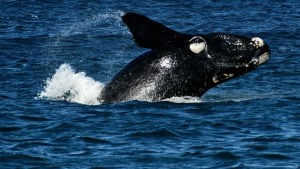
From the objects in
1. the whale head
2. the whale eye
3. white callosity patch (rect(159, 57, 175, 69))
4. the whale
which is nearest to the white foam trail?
the whale

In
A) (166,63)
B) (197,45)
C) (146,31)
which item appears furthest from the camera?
(166,63)

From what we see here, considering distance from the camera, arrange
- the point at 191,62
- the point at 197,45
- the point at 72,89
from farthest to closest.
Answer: the point at 72,89, the point at 191,62, the point at 197,45

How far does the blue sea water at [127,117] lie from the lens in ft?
67.7

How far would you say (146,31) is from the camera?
24203 mm

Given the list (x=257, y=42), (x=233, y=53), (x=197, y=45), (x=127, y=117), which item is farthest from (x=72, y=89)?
(x=257, y=42)

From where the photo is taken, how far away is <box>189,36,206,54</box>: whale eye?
2480cm

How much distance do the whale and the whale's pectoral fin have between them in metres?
0.13

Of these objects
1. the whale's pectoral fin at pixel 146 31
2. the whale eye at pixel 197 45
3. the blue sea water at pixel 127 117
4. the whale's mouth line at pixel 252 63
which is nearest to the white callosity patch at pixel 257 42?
the whale's mouth line at pixel 252 63

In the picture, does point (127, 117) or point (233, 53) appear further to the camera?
point (233, 53)

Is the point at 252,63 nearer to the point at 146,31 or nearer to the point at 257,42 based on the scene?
the point at 257,42

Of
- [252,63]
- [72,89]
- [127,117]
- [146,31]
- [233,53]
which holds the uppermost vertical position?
[146,31]

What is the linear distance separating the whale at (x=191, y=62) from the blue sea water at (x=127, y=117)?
0.60 m

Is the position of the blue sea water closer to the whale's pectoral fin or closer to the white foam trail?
the white foam trail

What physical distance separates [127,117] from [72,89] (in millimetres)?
4781
